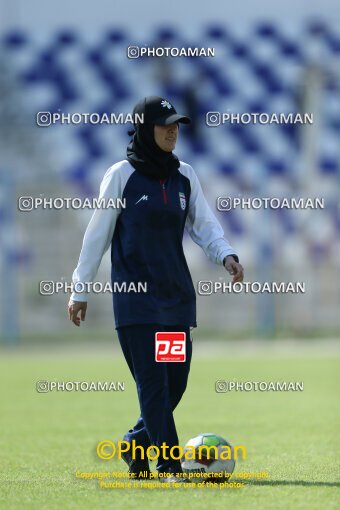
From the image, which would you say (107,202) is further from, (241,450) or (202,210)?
(241,450)

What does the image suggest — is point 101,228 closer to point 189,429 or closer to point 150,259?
point 150,259

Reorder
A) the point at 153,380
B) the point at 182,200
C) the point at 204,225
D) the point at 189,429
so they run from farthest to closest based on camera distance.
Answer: the point at 189,429
the point at 204,225
the point at 182,200
the point at 153,380

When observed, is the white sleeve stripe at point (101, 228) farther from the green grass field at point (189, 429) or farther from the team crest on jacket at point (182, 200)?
the green grass field at point (189, 429)

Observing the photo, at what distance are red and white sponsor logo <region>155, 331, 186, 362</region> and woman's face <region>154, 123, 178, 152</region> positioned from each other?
685mm

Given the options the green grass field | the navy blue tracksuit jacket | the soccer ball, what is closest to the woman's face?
the navy blue tracksuit jacket

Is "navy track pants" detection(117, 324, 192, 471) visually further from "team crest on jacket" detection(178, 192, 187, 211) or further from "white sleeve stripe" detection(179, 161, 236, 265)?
"team crest on jacket" detection(178, 192, 187, 211)

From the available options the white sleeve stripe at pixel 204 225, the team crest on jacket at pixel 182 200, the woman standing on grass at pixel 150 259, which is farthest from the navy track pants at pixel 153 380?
the team crest on jacket at pixel 182 200

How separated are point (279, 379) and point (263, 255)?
479 cm

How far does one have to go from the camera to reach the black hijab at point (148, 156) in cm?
397

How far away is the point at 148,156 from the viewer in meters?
3.98

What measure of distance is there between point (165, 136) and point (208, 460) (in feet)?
3.94

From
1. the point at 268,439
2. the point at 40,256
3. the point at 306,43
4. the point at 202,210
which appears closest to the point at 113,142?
the point at 40,256

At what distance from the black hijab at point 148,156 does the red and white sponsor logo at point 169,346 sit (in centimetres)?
59

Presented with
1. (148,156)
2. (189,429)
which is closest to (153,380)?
(148,156)
